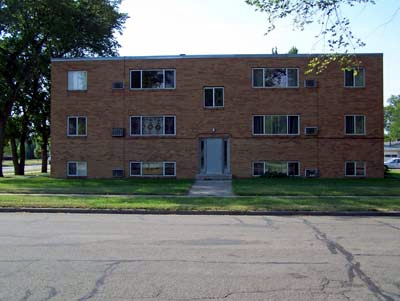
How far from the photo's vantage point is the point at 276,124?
28.9 metres

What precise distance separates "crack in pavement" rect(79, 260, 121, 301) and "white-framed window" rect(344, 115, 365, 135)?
2397 centimetres

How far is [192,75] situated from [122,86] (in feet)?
14.3

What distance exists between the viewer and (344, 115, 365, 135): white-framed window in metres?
28.7

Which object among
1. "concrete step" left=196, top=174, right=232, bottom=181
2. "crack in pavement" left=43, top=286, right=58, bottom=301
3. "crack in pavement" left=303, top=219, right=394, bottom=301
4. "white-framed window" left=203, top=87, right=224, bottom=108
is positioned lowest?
"crack in pavement" left=303, top=219, right=394, bottom=301

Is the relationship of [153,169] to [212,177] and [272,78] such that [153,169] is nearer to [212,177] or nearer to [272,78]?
[212,177]

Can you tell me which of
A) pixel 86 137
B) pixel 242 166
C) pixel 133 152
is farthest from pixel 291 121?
pixel 86 137

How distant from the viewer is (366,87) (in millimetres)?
28625

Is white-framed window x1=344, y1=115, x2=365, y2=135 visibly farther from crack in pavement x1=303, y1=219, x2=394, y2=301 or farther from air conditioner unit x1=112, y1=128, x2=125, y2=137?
crack in pavement x1=303, y1=219, x2=394, y2=301

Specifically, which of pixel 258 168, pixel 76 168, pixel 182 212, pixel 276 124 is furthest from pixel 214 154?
pixel 182 212

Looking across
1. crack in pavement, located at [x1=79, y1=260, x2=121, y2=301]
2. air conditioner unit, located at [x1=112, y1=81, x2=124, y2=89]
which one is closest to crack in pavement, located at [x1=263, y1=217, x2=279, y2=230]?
crack in pavement, located at [x1=79, y1=260, x2=121, y2=301]

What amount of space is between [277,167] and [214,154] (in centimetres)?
389

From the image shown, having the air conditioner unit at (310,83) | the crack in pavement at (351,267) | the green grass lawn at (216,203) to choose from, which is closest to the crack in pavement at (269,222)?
the crack in pavement at (351,267)

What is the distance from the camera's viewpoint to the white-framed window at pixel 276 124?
28.8 metres

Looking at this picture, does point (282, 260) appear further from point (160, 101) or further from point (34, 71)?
point (34, 71)
